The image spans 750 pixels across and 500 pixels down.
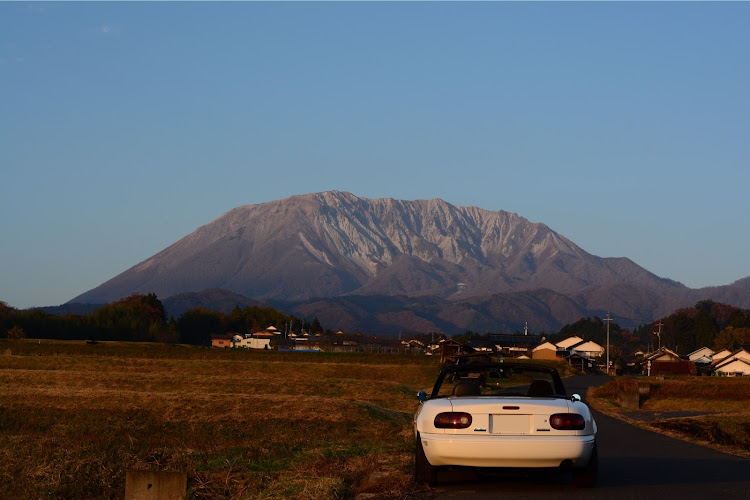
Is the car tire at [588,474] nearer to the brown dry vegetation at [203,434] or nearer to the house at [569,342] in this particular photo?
the brown dry vegetation at [203,434]

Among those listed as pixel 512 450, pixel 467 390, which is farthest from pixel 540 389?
pixel 512 450

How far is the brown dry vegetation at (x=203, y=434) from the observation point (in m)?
→ 11.9

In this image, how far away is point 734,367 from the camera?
108 m

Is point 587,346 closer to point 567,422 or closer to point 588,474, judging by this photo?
point 588,474

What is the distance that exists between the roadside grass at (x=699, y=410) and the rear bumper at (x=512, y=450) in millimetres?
7016

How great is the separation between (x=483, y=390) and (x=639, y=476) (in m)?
2.59

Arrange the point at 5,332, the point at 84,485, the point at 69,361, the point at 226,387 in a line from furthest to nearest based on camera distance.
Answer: the point at 5,332
the point at 69,361
the point at 226,387
the point at 84,485

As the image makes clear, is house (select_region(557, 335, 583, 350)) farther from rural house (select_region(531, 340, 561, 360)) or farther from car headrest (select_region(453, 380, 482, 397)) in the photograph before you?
car headrest (select_region(453, 380, 482, 397))

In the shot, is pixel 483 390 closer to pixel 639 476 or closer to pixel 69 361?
pixel 639 476

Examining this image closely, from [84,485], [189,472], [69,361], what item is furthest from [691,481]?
[69,361]

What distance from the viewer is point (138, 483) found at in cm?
1109

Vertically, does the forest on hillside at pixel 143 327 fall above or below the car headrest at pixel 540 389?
above

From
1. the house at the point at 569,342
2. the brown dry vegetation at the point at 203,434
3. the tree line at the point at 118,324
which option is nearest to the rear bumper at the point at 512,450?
the brown dry vegetation at the point at 203,434

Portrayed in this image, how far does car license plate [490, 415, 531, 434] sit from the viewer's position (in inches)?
406
